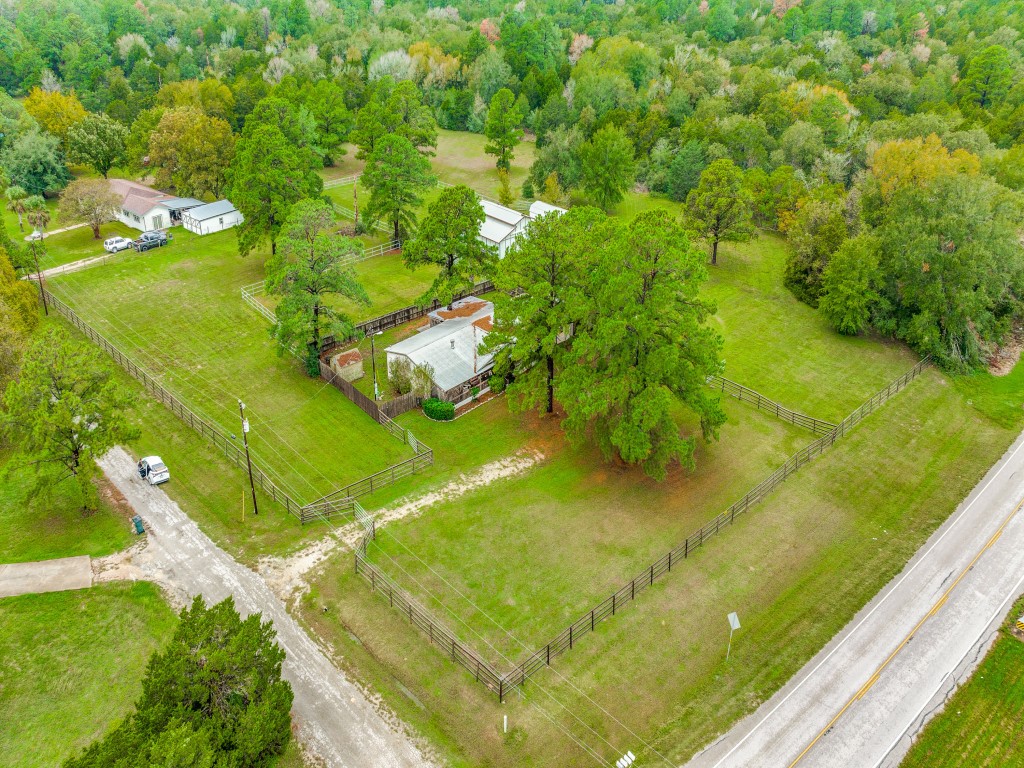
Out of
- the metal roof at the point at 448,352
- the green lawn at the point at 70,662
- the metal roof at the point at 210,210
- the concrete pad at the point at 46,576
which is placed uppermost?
the metal roof at the point at 448,352

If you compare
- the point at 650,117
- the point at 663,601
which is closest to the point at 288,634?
the point at 663,601

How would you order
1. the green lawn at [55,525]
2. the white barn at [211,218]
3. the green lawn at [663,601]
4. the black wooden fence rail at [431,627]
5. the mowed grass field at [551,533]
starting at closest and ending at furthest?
the green lawn at [663,601] < the black wooden fence rail at [431,627] < the mowed grass field at [551,533] < the green lawn at [55,525] < the white barn at [211,218]

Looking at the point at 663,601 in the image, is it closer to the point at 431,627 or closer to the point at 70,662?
the point at 431,627

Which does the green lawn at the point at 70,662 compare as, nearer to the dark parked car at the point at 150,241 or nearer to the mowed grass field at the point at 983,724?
the mowed grass field at the point at 983,724

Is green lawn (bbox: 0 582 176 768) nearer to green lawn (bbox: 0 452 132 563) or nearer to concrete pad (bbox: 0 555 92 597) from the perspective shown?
concrete pad (bbox: 0 555 92 597)

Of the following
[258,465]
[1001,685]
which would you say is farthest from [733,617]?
[258,465]

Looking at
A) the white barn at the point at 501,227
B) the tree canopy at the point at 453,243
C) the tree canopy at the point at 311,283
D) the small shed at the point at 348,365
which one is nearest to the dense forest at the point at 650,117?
the white barn at the point at 501,227
